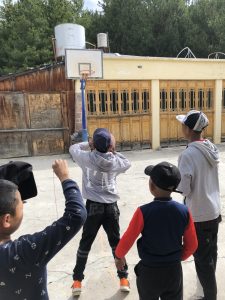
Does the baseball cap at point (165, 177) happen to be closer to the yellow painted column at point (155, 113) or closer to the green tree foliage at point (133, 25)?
the yellow painted column at point (155, 113)

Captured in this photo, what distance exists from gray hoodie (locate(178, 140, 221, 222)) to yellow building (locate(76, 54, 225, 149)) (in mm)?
7482

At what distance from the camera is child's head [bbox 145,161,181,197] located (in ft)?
5.92

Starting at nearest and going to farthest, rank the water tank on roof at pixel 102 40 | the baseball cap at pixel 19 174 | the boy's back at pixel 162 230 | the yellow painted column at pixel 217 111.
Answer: the baseball cap at pixel 19 174
the boy's back at pixel 162 230
the yellow painted column at pixel 217 111
the water tank on roof at pixel 102 40

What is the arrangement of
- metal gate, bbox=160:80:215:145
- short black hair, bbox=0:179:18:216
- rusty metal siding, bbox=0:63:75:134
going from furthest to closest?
metal gate, bbox=160:80:215:145
rusty metal siding, bbox=0:63:75:134
short black hair, bbox=0:179:18:216

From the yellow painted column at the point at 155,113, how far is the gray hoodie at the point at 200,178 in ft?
26.5

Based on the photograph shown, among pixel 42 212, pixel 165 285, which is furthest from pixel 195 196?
pixel 42 212

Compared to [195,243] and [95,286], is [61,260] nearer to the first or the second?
[95,286]

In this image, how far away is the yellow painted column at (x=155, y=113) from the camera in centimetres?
1020

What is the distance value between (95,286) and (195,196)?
1.37 m

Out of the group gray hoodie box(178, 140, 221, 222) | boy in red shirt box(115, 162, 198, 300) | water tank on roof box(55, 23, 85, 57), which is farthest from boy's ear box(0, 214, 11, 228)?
water tank on roof box(55, 23, 85, 57)

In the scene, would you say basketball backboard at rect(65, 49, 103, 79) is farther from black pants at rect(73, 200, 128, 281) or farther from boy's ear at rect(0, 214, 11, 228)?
boy's ear at rect(0, 214, 11, 228)

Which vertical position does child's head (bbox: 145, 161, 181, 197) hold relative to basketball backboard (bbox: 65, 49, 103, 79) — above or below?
below

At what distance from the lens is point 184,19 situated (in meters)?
20.8

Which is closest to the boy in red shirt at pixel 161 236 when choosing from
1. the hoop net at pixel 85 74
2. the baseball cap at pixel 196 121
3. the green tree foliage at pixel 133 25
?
the baseball cap at pixel 196 121
